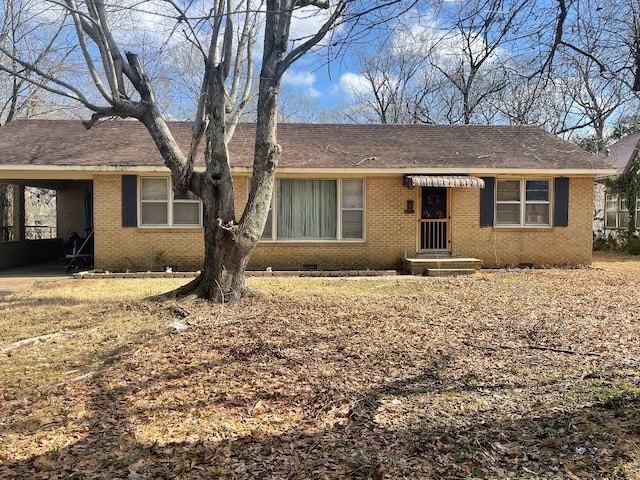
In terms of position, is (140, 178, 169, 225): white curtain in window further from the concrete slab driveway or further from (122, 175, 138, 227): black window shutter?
the concrete slab driveway

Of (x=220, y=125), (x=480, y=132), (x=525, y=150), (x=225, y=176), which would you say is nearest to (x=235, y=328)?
(x=225, y=176)

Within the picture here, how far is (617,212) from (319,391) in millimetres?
19323

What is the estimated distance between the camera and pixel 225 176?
8.09 meters

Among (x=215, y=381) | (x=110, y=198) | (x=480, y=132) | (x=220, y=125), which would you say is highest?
(x=480, y=132)

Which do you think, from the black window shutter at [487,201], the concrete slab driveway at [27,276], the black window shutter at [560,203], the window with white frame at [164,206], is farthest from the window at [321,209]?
the concrete slab driveway at [27,276]

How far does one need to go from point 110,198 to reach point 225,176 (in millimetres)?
6503

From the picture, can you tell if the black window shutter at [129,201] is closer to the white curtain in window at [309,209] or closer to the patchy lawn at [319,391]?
the white curtain in window at [309,209]

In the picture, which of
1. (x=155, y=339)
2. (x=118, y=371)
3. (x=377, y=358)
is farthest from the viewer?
(x=155, y=339)

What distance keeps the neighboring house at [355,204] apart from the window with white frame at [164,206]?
0.03 meters

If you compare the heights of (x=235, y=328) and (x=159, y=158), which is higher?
(x=159, y=158)

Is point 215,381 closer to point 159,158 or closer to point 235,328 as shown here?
point 235,328

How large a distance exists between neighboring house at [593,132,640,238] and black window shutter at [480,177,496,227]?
7.32 meters

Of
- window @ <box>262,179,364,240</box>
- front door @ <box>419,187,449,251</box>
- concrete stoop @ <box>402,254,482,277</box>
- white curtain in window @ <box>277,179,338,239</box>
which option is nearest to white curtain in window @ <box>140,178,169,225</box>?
window @ <box>262,179,364,240</box>

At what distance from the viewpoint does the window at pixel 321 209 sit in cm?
1384
